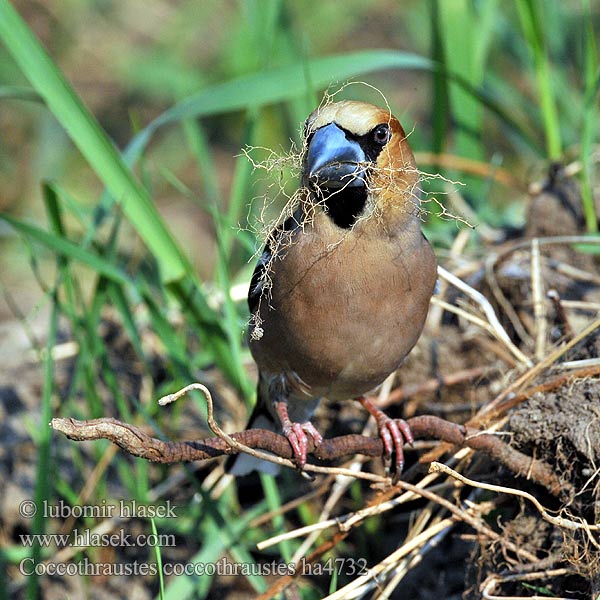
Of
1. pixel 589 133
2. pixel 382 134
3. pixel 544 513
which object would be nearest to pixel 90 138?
pixel 382 134

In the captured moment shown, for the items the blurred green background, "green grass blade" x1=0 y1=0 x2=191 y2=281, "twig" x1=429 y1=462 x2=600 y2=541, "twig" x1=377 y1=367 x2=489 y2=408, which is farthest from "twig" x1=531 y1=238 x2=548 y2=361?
"green grass blade" x1=0 y1=0 x2=191 y2=281

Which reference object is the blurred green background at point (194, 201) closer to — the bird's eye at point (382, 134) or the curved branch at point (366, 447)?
the bird's eye at point (382, 134)

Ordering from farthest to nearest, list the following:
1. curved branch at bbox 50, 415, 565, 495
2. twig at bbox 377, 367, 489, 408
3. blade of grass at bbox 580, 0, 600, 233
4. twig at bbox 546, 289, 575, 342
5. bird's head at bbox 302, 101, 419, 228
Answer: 1. blade of grass at bbox 580, 0, 600, 233
2. twig at bbox 377, 367, 489, 408
3. twig at bbox 546, 289, 575, 342
4. bird's head at bbox 302, 101, 419, 228
5. curved branch at bbox 50, 415, 565, 495

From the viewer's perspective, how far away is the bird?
289 centimetres

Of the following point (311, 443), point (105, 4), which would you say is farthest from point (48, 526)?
point (105, 4)

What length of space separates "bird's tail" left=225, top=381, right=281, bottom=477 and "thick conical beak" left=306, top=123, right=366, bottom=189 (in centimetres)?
110

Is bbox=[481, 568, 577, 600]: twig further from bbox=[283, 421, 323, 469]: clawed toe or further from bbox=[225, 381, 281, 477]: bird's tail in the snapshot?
bbox=[225, 381, 281, 477]: bird's tail

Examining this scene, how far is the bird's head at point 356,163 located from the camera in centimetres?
277

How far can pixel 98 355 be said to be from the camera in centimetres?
394

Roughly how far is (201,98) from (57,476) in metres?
1.66

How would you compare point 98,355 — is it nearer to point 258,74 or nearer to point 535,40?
point 258,74

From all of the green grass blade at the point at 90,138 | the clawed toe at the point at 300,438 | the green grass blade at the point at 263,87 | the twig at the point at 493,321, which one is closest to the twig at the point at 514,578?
the clawed toe at the point at 300,438

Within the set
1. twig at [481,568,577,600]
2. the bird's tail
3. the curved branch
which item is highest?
the bird's tail

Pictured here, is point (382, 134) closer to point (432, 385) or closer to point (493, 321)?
point (493, 321)
